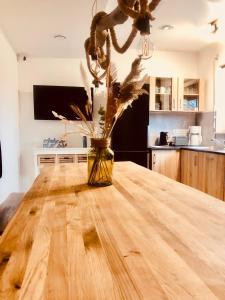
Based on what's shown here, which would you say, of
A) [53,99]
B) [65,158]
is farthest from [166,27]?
[65,158]

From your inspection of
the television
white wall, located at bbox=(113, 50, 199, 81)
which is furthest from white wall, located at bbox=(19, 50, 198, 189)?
the television

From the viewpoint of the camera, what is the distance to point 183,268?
22.4 inches

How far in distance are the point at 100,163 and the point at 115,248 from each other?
808 mm

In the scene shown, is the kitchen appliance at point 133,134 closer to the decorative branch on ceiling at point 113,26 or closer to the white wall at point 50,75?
the white wall at point 50,75

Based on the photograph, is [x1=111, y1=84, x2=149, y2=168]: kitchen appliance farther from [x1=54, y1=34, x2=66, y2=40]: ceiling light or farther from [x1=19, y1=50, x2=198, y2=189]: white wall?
[x1=54, y1=34, x2=66, y2=40]: ceiling light

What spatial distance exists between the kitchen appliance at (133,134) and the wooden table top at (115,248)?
8.51 feet

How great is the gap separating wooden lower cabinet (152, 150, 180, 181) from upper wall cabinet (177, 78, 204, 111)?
0.80 metres

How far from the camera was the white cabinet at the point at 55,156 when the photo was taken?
4098mm

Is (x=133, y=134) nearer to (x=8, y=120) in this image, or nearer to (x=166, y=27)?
(x=166, y=27)

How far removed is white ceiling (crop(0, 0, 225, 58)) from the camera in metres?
A: 2.69

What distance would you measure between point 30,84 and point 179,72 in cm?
265

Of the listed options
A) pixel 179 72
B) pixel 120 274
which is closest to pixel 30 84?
pixel 179 72

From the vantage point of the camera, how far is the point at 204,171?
11.5 feet

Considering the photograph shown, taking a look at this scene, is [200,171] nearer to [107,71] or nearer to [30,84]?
[107,71]
